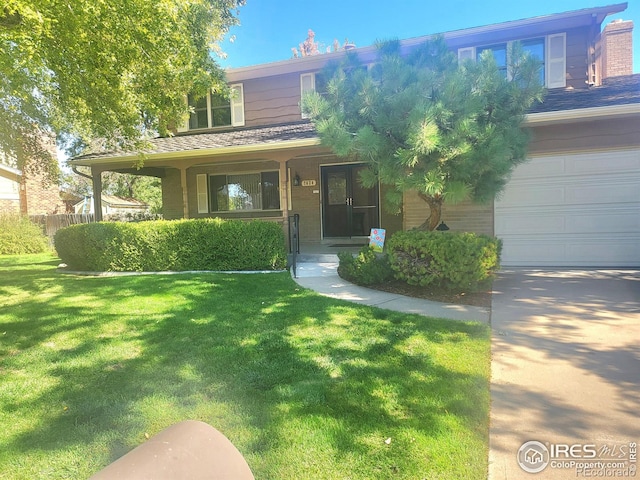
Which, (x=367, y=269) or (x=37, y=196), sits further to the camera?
(x=37, y=196)

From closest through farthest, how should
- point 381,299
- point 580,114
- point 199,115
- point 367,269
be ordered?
1. point 381,299
2. point 367,269
3. point 580,114
4. point 199,115

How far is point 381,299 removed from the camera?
6047 mm

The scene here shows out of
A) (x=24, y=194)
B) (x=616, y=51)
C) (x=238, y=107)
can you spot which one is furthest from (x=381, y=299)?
(x=24, y=194)

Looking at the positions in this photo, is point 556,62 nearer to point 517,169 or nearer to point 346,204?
point 517,169

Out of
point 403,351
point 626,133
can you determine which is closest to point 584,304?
point 403,351

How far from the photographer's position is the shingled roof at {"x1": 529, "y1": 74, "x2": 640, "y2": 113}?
7820 mm

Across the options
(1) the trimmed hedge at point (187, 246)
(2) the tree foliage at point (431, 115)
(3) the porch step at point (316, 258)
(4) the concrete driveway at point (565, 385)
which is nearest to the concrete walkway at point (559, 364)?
(4) the concrete driveway at point (565, 385)

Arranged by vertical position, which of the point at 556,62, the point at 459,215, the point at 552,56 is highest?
the point at 552,56

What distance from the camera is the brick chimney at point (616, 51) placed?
10.6m

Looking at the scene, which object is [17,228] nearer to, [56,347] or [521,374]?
[56,347]

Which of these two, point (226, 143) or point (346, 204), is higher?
point (226, 143)

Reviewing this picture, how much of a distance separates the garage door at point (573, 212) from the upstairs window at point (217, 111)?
8.15m

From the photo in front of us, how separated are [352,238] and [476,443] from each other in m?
9.32

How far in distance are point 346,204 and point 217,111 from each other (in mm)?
5238
